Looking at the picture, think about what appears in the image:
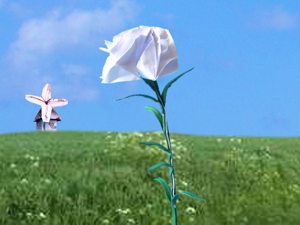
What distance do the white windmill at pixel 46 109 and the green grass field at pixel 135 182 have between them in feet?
32.0

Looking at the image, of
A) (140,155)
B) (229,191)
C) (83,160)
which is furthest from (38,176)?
(229,191)

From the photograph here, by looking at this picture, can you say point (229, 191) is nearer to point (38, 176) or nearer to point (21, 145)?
point (38, 176)

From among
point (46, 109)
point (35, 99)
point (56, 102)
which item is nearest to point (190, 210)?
point (46, 109)

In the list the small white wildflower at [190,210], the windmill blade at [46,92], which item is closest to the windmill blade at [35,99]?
the windmill blade at [46,92]

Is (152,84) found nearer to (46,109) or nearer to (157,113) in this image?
(157,113)

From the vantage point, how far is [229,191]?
1233cm

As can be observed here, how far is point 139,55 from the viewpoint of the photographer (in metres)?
4.26

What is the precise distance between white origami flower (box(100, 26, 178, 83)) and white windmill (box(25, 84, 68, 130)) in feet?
68.2

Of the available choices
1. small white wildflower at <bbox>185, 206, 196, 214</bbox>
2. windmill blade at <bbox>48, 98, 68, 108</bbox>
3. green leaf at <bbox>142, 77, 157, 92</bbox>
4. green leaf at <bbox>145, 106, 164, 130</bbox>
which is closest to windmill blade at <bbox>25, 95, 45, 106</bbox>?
windmill blade at <bbox>48, 98, 68, 108</bbox>

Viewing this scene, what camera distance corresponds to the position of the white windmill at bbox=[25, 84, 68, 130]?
2498 cm

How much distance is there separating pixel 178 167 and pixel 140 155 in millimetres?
685

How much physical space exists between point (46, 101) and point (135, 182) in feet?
46.2

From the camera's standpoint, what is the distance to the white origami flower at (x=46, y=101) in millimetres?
24953

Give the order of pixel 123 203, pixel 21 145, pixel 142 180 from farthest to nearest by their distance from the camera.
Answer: pixel 21 145 < pixel 142 180 < pixel 123 203
